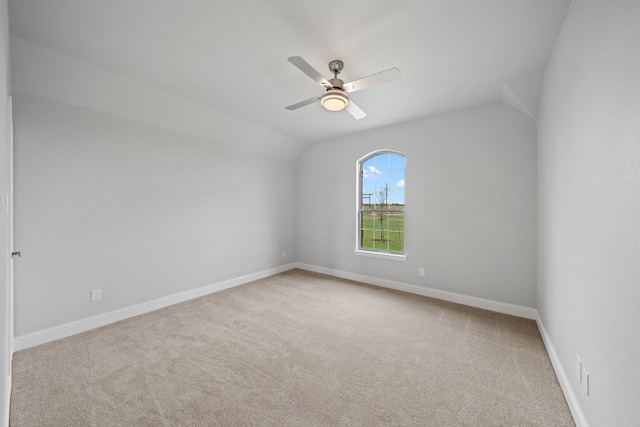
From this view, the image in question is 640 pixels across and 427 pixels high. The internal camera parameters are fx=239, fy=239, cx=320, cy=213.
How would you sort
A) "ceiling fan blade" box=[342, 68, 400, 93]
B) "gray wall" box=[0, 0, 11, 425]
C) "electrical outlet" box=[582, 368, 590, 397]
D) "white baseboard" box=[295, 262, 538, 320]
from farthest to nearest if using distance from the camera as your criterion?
"white baseboard" box=[295, 262, 538, 320] < "ceiling fan blade" box=[342, 68, 400, 93] < "electrical outlet" box=[582, 368, 590, 397] < "gray wall" box=[0, 0, 11, 425]

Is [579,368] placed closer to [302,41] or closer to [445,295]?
[445,295]

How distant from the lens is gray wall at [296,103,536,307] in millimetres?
2920

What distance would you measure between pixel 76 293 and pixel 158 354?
4.12 ft

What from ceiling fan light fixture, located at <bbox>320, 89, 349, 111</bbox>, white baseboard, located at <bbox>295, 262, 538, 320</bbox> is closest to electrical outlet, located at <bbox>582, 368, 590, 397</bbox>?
white baseboard, located at <bbox>295, 262, 538, 320</bbox>

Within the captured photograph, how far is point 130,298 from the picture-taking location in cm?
291

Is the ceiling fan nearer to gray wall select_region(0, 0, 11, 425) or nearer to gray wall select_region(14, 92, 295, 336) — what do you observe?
gray wall select_region(0, 0, 11, 425)

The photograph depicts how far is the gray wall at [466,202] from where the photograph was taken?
2.92 metres

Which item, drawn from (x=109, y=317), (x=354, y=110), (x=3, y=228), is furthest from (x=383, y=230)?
(x=3, y=228)

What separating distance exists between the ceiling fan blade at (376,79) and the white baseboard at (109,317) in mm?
3400

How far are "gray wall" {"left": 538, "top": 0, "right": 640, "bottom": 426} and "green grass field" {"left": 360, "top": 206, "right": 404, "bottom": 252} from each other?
2132 mm

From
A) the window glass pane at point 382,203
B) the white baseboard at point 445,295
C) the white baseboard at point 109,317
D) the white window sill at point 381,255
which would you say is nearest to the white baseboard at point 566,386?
the white baseboard at point 445,295

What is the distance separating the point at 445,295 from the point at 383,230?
1375mm

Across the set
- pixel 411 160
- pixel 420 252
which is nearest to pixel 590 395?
pixel 420 252

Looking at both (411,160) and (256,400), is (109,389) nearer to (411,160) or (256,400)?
(256,400)
